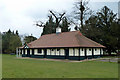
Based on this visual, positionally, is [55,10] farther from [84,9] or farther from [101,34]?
[101,34]

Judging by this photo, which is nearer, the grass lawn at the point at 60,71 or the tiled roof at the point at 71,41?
the grass lawn at the point at 60,71

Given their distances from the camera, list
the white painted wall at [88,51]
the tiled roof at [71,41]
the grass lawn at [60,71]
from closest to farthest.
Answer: the grass lawn at [60,71]
the tiled roof at [71,41]
the white painted wall at [88,51]

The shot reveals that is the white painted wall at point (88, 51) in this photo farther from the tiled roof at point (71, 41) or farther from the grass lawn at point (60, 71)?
the grass lawn at point (60, 71)

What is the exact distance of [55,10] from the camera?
40594mm

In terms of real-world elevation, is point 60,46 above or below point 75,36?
below

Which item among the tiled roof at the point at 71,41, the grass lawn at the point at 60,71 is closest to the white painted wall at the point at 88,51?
the tiled roof at the point at 71,41

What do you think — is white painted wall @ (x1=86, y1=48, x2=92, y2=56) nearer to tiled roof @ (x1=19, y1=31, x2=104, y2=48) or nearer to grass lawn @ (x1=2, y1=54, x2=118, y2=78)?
tiled roof @ (x1=19, y1=31, x2=104, y2=48)

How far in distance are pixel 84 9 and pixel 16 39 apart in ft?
79.9

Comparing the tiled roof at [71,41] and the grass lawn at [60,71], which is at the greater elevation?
the tiled roof at [71,41]

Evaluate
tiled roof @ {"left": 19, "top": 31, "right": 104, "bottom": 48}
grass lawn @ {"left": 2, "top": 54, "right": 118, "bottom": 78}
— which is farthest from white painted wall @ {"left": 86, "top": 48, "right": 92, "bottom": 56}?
grass lawn @ {"left": 2, "top": 54, "right": 118, "bottom": 78}

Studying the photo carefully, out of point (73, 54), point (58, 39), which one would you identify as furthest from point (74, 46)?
point (58, 39)

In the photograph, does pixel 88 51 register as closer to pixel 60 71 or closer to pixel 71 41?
pixel 71 41

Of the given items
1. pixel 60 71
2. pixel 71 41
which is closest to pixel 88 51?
pixel 71 41

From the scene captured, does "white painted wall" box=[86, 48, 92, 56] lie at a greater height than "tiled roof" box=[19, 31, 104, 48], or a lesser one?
lesser
